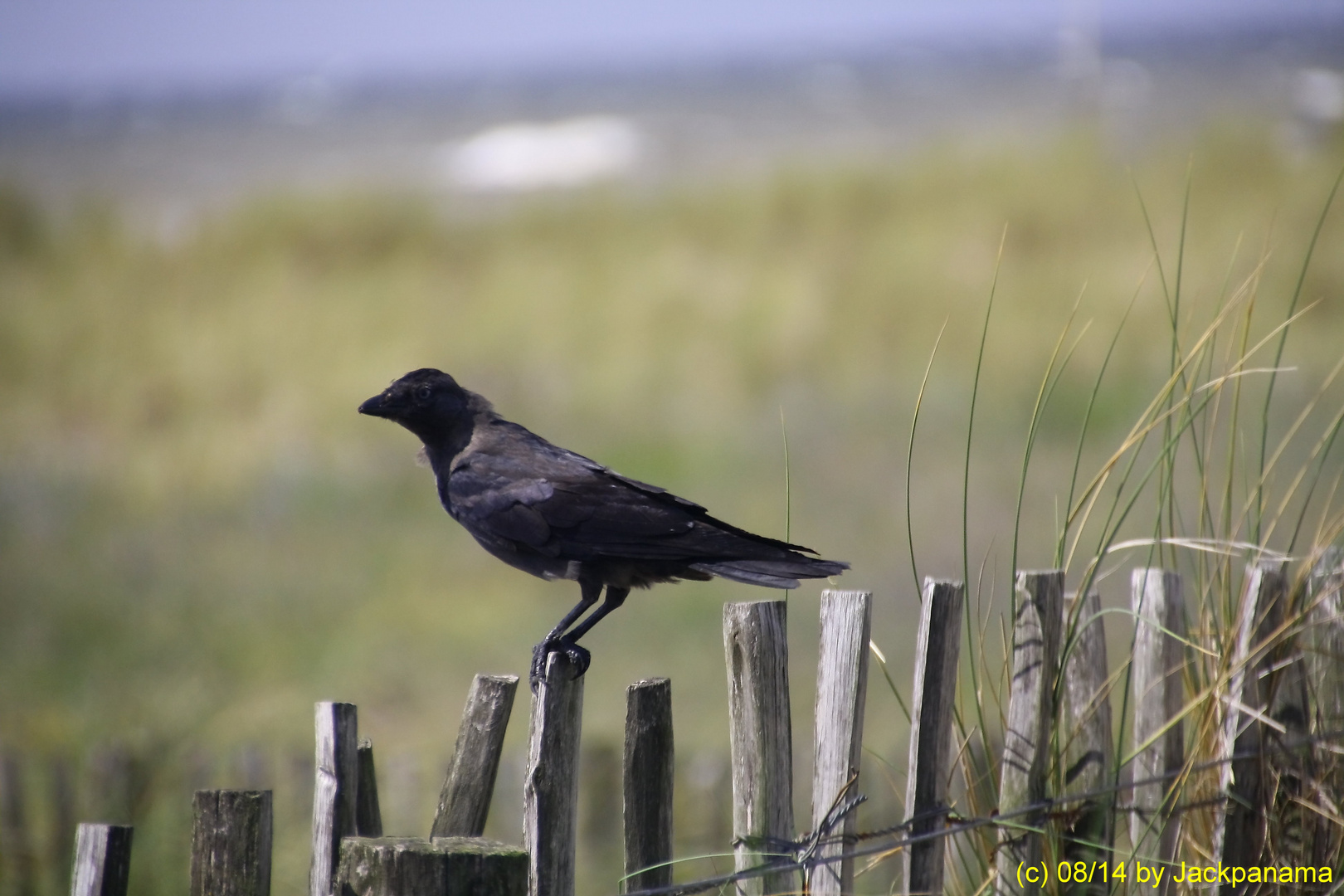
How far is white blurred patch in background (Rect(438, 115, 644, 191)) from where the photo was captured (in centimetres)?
2452

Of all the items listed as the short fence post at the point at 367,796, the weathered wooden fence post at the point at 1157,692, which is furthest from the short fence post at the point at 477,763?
the weathered wooden fence post at the point at 1157,692

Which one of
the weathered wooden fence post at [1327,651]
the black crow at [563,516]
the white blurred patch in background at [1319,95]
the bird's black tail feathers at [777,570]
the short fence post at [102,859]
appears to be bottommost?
the short fence post at [102,859]

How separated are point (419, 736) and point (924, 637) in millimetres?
8324

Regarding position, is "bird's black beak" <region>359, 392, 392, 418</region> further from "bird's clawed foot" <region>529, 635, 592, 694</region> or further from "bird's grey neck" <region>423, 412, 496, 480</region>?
"bird's clawed foot" <region>529, 635, 592, 694</region>

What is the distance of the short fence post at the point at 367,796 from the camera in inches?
102

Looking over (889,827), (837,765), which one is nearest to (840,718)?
(837,765)

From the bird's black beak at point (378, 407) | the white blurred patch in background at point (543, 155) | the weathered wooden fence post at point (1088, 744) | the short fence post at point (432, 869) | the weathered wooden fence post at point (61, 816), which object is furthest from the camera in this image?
the white blurred patch in background at point (543, 155)

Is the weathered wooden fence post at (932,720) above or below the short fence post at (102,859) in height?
above

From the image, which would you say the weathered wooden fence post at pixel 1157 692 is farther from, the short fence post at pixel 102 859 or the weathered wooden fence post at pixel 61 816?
the weathered wooden fence post at pixel 61 816

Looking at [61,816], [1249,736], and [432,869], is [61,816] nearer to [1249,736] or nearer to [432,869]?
[432,869]

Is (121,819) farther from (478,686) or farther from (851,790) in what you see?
(851,790)

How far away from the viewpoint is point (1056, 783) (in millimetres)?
2293

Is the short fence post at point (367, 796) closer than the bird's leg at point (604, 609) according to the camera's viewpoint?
Yes

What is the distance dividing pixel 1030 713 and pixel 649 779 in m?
0.78
